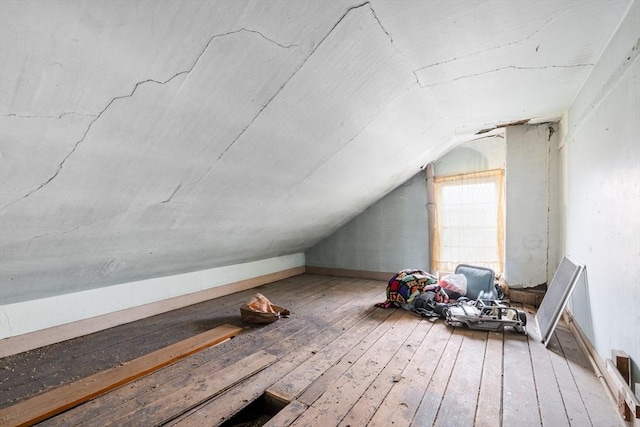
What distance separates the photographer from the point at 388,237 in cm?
493

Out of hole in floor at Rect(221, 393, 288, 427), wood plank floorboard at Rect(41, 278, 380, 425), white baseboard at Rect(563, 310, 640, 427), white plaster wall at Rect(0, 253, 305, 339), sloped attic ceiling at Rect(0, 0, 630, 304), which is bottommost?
hole in floor at Rect(221, 393, 288, 427)

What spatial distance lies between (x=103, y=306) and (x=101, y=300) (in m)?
0.06

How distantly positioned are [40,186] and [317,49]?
161 cm

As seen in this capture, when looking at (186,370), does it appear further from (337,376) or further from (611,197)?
(611,197)

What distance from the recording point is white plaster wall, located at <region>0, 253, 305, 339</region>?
2439 mm

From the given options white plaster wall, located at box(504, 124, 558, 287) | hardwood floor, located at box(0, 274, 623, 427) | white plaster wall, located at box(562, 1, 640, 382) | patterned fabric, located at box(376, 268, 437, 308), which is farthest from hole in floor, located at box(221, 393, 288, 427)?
white plaster wall, located at box(504, 124, 558, 287)

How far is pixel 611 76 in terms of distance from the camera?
5.86 ft

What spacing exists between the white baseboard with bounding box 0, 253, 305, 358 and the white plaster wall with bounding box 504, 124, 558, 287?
3.69m

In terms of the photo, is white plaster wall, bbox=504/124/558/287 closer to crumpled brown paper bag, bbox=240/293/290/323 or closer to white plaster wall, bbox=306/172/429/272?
white plaster wall, bbox=306/172/429/272

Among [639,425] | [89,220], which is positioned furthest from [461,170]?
[89,220]

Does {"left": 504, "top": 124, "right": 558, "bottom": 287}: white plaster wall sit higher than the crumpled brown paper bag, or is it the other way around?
{"left": 504, "top": 124, "right": 558, "bottom": 287}: white plaster wall

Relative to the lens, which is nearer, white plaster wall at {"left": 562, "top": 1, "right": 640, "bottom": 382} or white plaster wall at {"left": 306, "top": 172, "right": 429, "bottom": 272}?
white plaster wall at {"left": 562, "top": 1, "right": 640, "bottom": 382}

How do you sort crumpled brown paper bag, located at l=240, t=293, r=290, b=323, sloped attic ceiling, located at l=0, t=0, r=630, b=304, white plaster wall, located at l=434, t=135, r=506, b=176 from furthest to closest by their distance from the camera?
white plaster wall, located at l=434, t=135, r=506, b=176, crumpled brown paper bag, located at l=240, t=293, r=290, b=323, sloped attic ceiling, located at l=0, t=0, r=630, b=304

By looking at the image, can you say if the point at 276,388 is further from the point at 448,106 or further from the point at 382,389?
the point at 448,106
